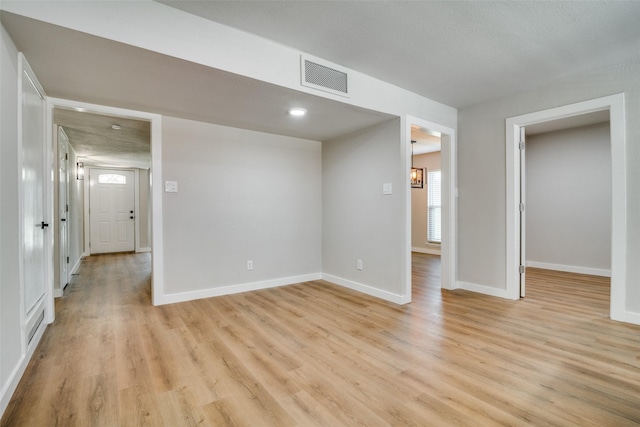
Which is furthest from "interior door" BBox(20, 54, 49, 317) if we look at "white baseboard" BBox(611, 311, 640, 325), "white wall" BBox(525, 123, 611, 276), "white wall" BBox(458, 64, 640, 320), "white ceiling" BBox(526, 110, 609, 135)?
"white wall" BBox(525, 123, 611, 276)

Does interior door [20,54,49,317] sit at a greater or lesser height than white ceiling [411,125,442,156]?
lesser

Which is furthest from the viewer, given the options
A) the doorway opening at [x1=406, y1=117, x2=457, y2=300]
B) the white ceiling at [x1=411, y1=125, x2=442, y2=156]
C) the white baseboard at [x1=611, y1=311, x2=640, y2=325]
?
the white ceiling at [x1=411, y1=125, x2=442, y2=156]

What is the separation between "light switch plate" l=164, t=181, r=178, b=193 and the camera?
342 cm

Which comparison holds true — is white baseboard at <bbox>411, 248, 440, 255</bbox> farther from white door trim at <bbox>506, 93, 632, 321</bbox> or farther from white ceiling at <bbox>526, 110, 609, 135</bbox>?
white door trim at <bbox>506, 93, 632, 321</bbox>

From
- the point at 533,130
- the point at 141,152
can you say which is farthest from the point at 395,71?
the point at 141,152

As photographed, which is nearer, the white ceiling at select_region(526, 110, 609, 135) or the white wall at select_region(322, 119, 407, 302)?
the white wall at select_region(322, 119, 407, 302)

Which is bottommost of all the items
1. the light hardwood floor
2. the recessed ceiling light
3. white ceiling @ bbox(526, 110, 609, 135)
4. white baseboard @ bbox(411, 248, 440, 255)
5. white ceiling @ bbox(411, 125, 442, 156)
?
the light hardwood floor

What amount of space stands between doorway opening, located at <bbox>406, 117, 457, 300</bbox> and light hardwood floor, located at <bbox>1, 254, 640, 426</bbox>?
76 cm

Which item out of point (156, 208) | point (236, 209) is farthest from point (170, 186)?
point (236, 209)

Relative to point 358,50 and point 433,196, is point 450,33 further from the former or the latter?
point 433,196

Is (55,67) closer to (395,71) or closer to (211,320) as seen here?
(211,320)

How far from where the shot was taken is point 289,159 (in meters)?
4.34

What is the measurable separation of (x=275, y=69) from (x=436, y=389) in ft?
8.20

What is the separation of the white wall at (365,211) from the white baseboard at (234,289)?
0.41m
